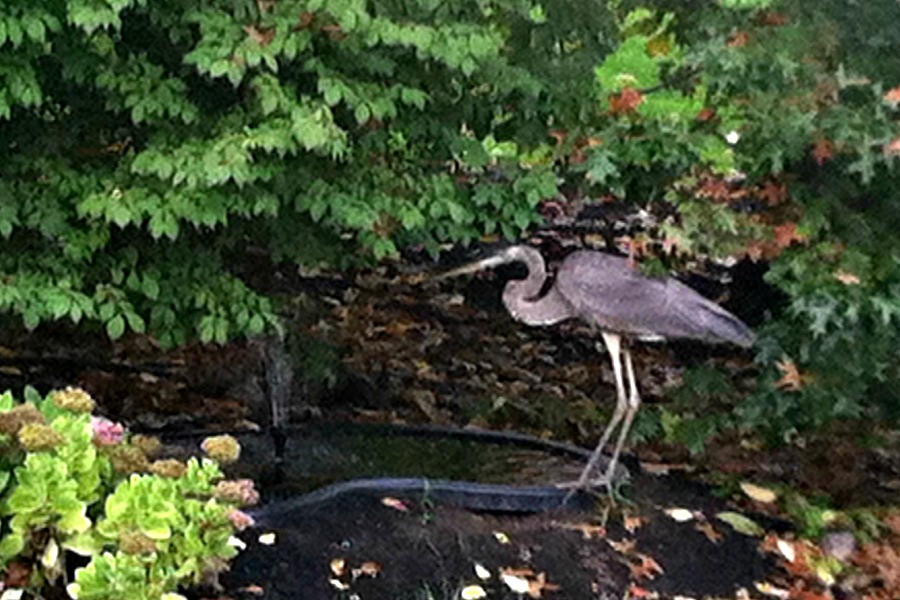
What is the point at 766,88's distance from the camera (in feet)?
15.9

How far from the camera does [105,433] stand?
3.98 meters

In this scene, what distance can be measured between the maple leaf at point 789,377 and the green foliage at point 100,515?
2.09 metres

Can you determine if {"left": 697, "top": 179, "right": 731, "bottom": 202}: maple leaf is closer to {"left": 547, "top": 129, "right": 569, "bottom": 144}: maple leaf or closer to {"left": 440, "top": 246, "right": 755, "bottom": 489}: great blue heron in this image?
{"left": 440, "top": 246, "right": 755, "bottom": 489}: great blue heron

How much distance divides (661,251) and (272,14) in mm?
1755

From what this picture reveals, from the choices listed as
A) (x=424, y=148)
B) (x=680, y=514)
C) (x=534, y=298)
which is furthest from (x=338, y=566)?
(x=424, y=148)

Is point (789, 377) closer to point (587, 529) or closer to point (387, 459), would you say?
point (587, 529)

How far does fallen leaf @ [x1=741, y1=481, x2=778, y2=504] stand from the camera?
5227 millimetres

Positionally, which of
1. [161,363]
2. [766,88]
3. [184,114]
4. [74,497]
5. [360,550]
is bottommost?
[161,363]

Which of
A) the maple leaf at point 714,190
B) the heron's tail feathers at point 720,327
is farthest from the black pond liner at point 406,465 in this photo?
the maple leaf at point 714,190

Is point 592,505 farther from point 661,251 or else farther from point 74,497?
point 74,497

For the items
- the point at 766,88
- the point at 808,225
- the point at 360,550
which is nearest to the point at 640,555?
the point at 360,550

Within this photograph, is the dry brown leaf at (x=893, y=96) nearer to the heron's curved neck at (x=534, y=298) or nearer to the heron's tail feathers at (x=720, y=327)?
the heron's tail feathers at (x=720, y=327)

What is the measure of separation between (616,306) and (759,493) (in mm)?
1003

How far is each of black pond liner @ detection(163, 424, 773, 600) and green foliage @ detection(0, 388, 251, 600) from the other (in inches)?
13.6
